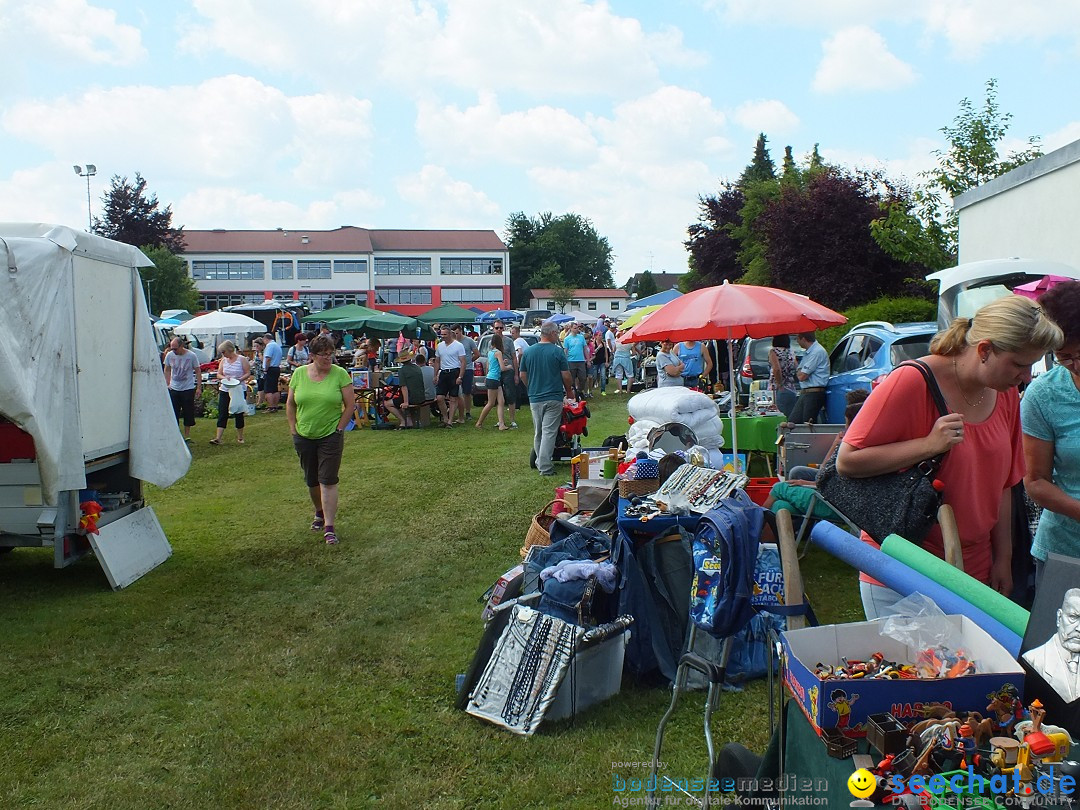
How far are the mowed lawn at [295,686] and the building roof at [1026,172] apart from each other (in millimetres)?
6057

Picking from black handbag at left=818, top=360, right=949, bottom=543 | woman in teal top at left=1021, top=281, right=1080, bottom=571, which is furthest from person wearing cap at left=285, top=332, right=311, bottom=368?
woman in teal top at left=1021, top=281, right=1080, bottom=571

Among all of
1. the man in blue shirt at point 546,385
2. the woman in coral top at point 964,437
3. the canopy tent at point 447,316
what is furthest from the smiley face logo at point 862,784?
the canopy tent at point 447,316

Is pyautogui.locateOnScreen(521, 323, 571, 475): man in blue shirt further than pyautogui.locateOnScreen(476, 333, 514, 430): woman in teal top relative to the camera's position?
No

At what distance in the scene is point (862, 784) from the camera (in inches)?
64.5

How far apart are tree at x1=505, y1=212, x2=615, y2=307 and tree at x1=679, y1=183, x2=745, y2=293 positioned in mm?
48179

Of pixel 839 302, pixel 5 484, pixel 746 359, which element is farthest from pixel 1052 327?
pixel 839 302

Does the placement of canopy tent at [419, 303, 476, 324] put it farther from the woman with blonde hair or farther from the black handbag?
the black handbag

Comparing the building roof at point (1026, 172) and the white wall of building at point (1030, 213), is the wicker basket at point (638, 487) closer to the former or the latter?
the white wall of building at point (1030, 213)

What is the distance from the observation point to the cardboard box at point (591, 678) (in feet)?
14.3

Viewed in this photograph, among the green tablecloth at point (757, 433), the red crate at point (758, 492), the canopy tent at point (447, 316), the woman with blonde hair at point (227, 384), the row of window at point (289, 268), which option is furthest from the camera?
the row of window at point (289, 268)

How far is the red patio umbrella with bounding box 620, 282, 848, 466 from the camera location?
7.32m

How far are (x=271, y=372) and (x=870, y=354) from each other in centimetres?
1452

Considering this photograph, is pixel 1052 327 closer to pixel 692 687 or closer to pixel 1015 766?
pixel 1015 766

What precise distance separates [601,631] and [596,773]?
0.78 m
